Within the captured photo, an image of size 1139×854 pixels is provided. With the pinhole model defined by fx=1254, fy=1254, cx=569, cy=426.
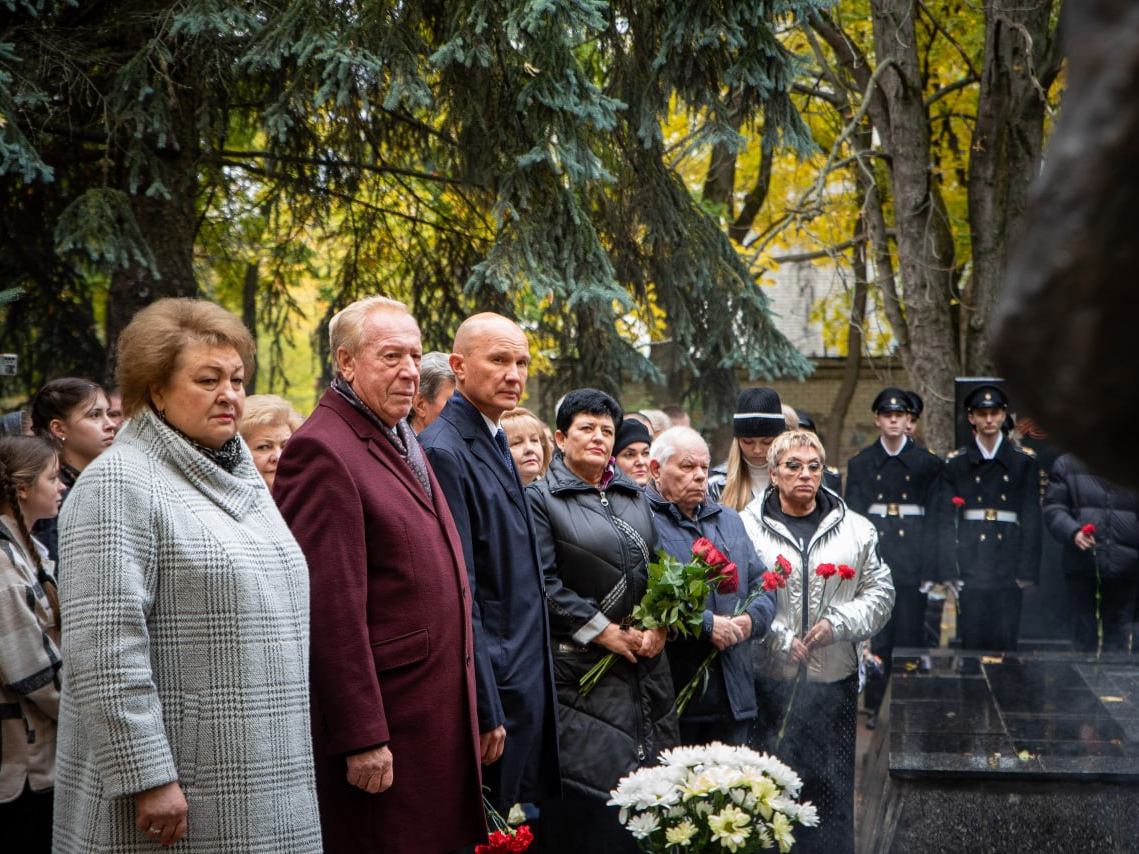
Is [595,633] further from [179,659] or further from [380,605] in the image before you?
[179,659]

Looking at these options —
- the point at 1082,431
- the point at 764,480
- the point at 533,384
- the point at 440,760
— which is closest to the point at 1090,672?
the point at 764,480

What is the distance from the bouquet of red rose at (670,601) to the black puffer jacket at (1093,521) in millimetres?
5302

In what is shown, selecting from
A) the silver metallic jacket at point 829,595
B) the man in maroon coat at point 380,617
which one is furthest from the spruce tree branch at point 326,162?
the man in maroon coat at point 380,617

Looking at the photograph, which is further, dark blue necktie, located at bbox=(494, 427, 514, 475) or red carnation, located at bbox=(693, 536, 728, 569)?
red carnation, located at bbox=(693, 536, 728, 569)

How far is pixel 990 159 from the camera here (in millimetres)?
12859

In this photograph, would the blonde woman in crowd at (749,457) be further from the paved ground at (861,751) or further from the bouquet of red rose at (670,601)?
the bouquet of red rose at (670,601)

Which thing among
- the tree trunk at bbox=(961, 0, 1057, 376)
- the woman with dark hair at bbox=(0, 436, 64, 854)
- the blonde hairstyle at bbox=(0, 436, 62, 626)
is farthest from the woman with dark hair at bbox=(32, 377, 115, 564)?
the tree trunk at bbox=(961, 0, 1057, 376)

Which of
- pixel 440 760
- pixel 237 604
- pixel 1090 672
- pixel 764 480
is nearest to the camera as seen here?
pixel 237 604

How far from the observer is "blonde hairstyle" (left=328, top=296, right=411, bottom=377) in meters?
3.81

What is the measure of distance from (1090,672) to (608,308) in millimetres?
3793

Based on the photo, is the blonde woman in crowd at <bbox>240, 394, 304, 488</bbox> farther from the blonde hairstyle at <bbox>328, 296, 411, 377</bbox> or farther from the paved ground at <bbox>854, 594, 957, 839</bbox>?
the paved ground at <bbox>854, 594, 957, 839</bbox>

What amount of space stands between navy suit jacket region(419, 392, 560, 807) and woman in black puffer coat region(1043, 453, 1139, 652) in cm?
610

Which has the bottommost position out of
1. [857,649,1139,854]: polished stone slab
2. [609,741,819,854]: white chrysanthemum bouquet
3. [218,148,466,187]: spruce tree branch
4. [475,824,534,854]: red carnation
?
[857,649,1139,854]: polished stone slab

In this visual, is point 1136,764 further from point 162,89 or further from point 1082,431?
point 162,89
